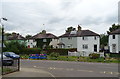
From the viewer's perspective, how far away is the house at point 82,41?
50.2m

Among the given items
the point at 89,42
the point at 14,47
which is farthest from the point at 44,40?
the point at 14,47

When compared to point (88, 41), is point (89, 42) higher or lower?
lower

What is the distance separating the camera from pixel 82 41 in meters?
52.2

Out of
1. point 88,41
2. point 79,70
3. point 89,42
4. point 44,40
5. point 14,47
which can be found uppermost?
point 44,40

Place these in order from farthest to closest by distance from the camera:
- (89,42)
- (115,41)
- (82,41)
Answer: (82,41), (89,42), (115,41)

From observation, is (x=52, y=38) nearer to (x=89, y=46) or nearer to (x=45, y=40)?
(x=45, y=40)

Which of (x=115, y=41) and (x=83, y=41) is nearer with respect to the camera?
(x=115, y=41)

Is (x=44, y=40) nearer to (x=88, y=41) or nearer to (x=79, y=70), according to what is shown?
(x=88, y=41)

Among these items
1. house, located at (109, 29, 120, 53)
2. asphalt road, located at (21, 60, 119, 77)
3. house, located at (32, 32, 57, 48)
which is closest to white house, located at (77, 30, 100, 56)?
house, located at (109, 29, 120, 53)

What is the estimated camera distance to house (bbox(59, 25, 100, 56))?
50.2m

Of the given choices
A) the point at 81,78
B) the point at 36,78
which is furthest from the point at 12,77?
the point at 81,78

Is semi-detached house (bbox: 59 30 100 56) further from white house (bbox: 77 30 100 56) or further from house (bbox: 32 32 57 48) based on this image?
house (bbox: 32 32 57 48)

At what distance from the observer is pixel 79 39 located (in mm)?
53000

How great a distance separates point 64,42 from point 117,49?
17221 millimetres
